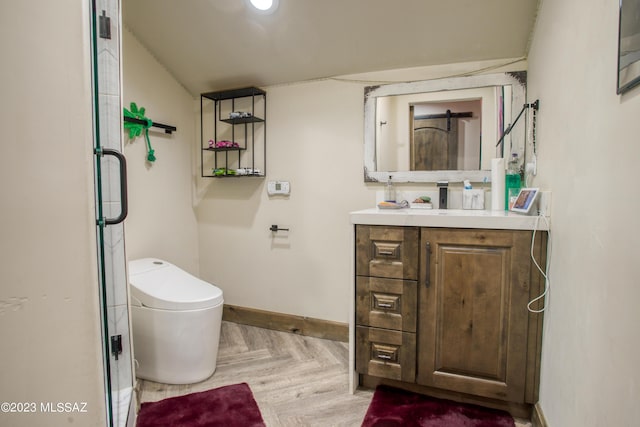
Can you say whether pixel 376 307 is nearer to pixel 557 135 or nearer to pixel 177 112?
pixel 557 135

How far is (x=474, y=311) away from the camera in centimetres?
Answer: 145

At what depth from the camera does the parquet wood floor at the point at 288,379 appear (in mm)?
1542

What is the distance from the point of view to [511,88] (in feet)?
5.98

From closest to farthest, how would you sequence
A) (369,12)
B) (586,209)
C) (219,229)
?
(586,209) < (369,12) < (219,229)

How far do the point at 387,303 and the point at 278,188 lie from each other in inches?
46.7

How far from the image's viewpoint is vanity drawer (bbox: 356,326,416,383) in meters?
1.55

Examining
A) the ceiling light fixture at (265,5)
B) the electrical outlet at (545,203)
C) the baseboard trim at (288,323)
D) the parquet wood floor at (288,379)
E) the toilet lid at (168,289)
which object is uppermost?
the ceiling light fixture at (265,5)

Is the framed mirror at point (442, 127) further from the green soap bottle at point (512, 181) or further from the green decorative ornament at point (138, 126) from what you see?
the green decorative ornament at point (138, 126)

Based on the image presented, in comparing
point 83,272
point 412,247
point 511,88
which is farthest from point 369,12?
point 83,272

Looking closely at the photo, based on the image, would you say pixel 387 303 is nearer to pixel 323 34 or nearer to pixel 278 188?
pixel 278 188

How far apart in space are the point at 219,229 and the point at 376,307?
1.51 metres

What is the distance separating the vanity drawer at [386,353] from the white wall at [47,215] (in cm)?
114

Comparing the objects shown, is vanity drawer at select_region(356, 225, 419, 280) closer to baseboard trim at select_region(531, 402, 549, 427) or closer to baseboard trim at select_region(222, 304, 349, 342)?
baseboard trim at select_region(531, 402, 549, 427)

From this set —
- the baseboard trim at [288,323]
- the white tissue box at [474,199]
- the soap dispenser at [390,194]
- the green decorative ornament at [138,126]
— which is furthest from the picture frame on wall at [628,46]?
the green decorative ornament at [138,126]
